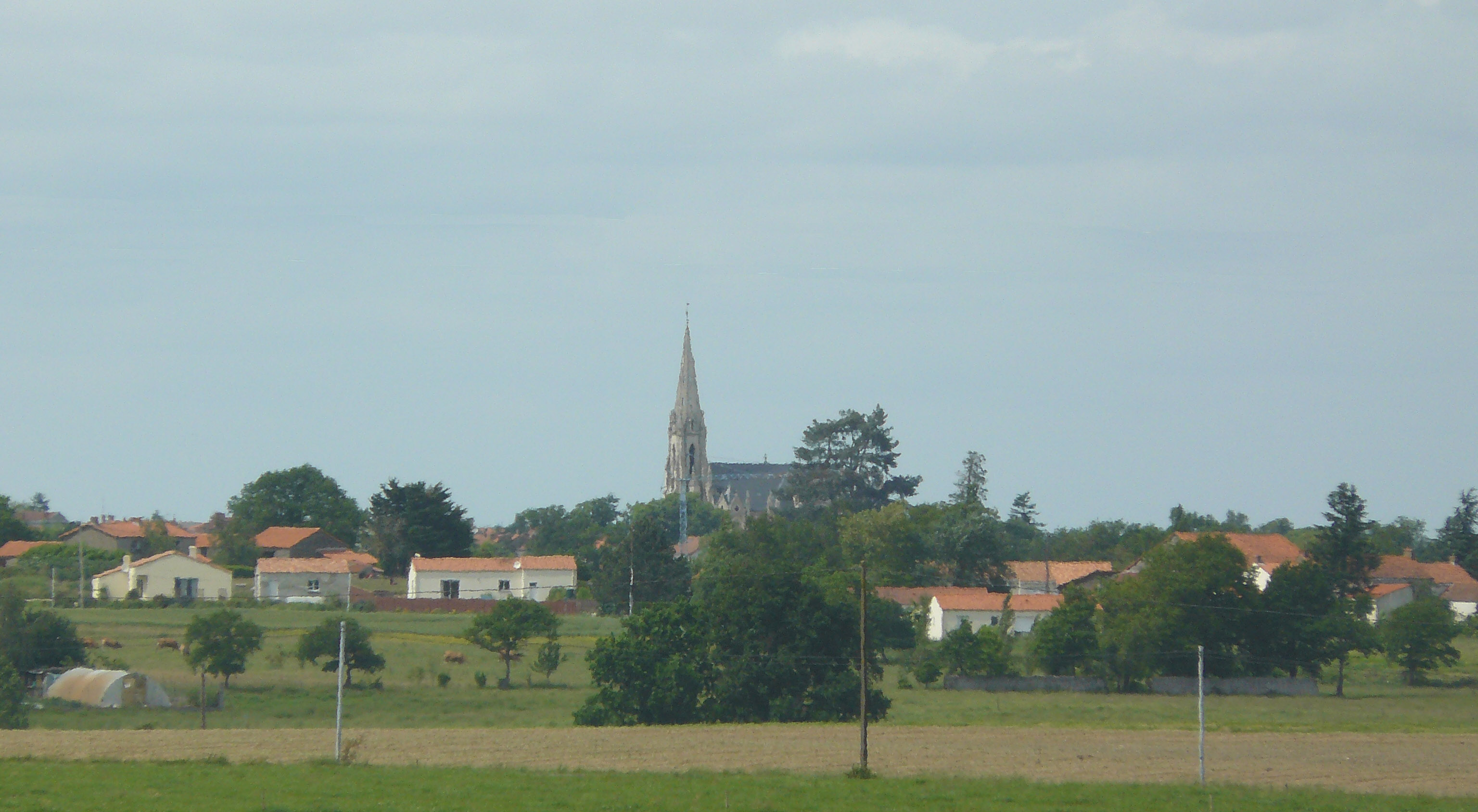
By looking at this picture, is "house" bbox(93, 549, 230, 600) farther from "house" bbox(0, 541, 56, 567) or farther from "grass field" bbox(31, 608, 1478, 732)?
"house" bbox(0, 541, 56, 567)

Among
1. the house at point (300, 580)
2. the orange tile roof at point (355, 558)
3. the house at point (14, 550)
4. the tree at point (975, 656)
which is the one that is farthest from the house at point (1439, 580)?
the house at point (14, 550)

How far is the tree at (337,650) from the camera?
48.9m

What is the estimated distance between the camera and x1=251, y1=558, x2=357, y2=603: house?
8219 centimetres

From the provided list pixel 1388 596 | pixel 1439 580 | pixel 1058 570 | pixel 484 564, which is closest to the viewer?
pixel 1388 596

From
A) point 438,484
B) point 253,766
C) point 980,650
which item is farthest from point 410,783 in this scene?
point 438,484

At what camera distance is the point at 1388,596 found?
84.9 meters

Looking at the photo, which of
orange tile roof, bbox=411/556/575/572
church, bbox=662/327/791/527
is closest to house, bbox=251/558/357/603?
orange tile roof, bbox=411/556/575/572

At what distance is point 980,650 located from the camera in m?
58.2

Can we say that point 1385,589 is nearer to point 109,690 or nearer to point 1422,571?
point 1422,571

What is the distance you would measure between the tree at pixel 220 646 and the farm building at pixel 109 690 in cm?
184

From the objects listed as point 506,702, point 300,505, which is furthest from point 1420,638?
point 300,505

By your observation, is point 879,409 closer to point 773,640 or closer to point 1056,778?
point 773,640

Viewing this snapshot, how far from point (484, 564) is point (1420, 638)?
A: 5306 centimetres

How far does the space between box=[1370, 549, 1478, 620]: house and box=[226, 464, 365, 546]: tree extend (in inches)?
3102
